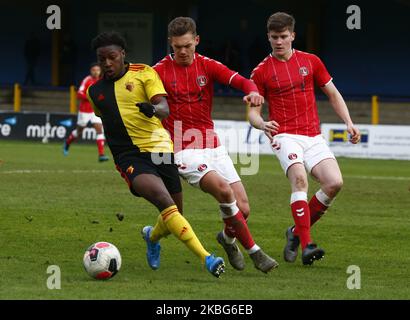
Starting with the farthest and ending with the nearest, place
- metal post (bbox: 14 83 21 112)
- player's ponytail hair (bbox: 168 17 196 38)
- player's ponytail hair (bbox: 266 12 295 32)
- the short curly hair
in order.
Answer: metal post (bbox: 14 83 21 112)
player's ponytail hair (bbox: 266 12 295 32)
player's ponytail hair (bbox: 168 17 196 38)
the short curly hair

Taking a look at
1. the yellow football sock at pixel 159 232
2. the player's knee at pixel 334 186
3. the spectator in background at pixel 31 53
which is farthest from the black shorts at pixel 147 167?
the spectator in background at pixel 31 53

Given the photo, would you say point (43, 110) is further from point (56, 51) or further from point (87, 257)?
point (87, 257)

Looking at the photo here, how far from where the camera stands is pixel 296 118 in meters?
11.1

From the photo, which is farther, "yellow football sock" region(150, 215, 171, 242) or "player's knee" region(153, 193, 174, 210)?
"yellow football sock" region(150, 215, 171, 242)

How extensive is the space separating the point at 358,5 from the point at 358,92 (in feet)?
10.1

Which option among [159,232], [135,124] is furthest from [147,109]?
[159,232]

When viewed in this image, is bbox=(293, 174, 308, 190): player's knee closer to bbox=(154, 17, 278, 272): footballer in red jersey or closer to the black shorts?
bbox=(154, 17, 278, 272): footballer in red jersey

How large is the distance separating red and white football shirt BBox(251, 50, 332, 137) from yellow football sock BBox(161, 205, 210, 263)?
7.01 ft

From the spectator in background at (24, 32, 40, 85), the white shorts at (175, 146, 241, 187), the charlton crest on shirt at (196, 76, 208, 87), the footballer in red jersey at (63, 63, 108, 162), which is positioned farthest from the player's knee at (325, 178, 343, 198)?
the spectator in background at (24, 32, 40, 85)

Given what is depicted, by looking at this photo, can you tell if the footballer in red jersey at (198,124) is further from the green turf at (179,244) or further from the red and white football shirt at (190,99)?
the green turf at (179,244)

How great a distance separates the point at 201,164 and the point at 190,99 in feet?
2.03

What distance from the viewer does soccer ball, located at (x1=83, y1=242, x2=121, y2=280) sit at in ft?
30.4

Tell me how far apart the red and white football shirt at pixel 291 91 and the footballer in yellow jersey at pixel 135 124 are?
1562 millimetres

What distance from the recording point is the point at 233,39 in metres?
40.0
